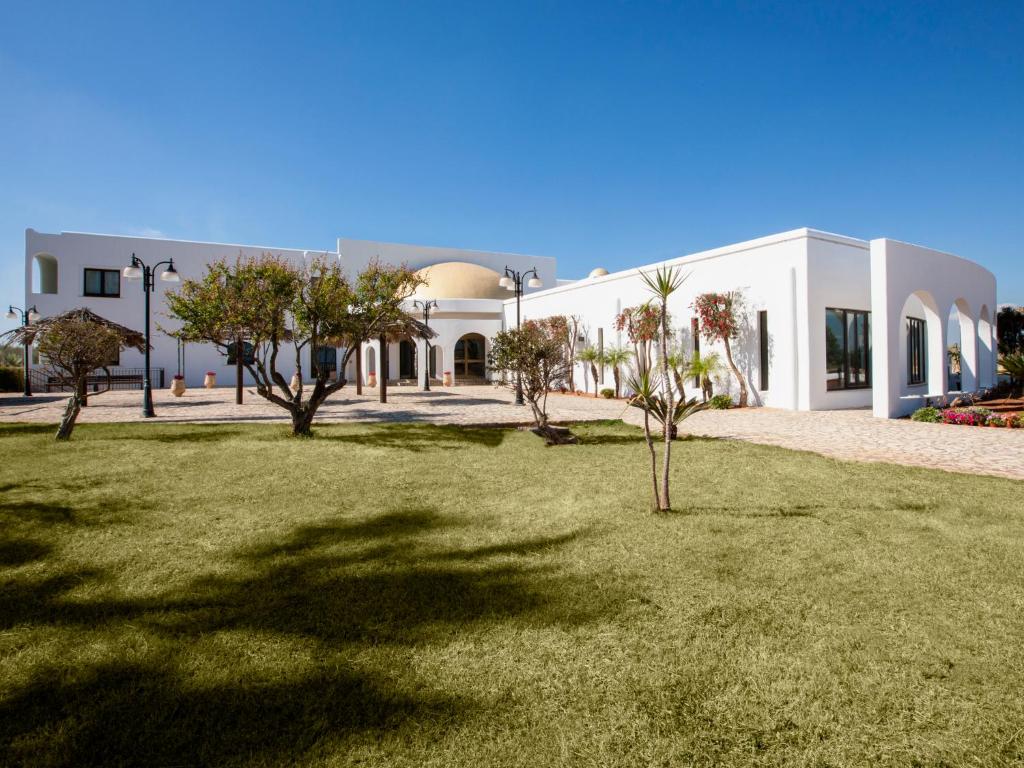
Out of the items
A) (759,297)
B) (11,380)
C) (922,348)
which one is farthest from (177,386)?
(922,348)

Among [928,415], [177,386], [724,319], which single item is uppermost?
[724,319]

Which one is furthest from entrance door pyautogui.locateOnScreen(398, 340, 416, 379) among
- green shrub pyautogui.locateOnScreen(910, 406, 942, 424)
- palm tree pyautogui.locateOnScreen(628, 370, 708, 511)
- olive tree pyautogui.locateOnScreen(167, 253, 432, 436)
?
palm tree pyautogui.locateOnScreen(628, 370, 708, 511)

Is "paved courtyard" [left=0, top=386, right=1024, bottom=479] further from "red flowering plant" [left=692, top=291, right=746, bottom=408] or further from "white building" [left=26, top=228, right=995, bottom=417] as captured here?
"red flowering plant" [left=692, top=291, right=746, bottom=408]

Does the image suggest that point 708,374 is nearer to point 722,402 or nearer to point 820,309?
point 722,402

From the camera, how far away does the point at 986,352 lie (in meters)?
20.0

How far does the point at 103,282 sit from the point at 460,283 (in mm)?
17840

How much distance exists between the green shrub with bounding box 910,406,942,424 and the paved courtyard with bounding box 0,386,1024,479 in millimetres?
431

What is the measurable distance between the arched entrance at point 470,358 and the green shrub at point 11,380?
65.9 feet

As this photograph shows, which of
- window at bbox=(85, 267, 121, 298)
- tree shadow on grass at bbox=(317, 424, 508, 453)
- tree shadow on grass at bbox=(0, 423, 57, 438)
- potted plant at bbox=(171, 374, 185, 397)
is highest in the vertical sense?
window at bbox=(85, 267, 121, 298)

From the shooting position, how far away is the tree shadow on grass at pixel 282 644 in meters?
2.29

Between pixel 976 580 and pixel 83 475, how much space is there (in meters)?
9.10

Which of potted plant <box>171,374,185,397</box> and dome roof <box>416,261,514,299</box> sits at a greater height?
dome roof <box>416,261,514,299</box>

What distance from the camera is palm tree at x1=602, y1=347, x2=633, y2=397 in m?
21.0

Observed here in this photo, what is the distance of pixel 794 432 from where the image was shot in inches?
451
